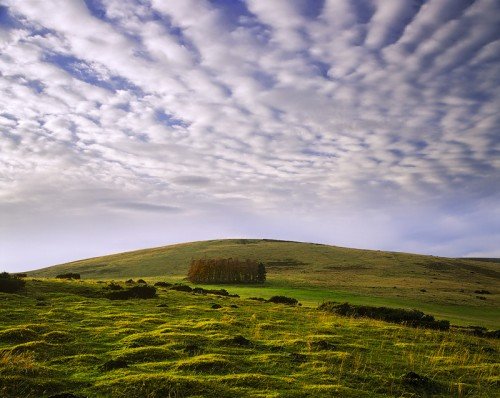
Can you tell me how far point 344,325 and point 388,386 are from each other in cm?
1462

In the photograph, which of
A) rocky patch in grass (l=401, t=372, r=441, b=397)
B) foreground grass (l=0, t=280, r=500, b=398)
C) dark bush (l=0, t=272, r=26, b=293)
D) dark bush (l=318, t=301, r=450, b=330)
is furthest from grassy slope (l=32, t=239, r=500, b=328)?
rocky patch in grass (l=401, t=372, r=441, b=397)

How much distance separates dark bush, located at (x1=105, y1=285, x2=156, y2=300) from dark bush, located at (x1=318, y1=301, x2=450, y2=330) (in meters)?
18.5

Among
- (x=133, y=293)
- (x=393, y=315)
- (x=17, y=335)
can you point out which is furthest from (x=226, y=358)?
(x=133, y=293)

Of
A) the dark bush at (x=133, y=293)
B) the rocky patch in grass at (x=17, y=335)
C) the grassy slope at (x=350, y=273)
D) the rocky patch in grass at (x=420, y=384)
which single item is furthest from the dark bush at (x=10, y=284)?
the rocky patch in grass at (x=420, y=384)

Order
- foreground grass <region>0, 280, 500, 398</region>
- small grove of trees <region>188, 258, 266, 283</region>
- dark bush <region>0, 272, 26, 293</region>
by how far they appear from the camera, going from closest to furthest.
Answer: foreground grass <region>0, 280, 500, 398</region> < dark bush <region>0, 272, 26, 293</region> < small grove of trees <region>188, 258, 266, 283</region>

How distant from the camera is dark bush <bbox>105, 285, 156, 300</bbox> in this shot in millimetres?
42781

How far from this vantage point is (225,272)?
371 feet

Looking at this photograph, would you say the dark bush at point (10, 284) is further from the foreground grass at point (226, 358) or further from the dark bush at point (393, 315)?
the dark bush at point (393, 315)

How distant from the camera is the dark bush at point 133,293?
42.8 m

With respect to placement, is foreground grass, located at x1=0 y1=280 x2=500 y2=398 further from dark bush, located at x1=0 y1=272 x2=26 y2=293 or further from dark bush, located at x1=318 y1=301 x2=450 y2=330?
dark bush, located at x1=0 y1=272 x2=26 y2=293

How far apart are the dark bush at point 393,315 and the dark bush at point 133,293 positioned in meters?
18.5

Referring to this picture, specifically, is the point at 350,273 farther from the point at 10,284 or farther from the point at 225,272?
the point at 10,284

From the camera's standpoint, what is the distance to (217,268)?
112 meters

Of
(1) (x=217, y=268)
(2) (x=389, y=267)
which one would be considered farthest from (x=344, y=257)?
(1) (x=217, y=268)
